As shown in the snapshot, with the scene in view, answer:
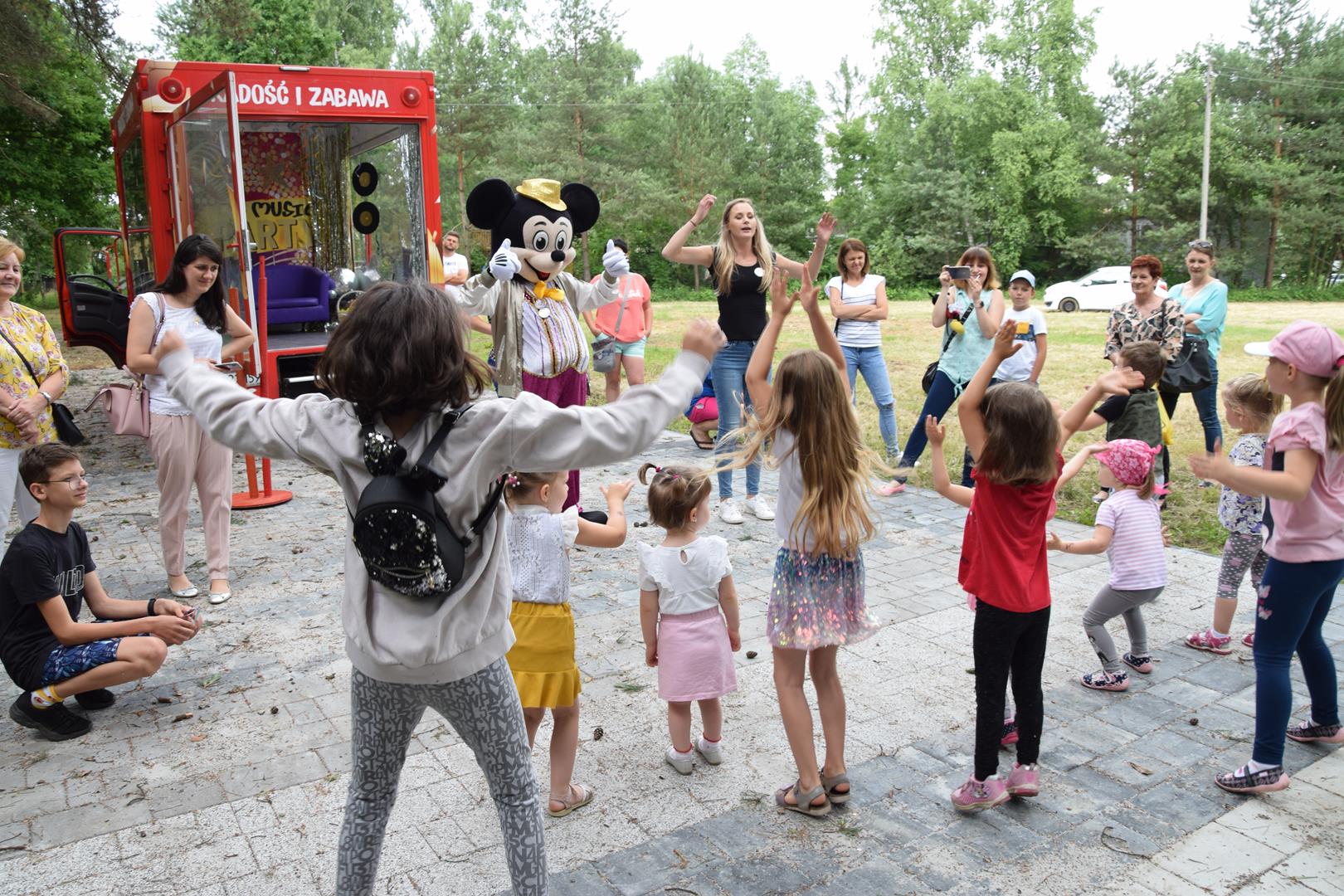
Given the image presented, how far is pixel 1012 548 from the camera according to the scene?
317 cm

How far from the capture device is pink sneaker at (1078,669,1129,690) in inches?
164

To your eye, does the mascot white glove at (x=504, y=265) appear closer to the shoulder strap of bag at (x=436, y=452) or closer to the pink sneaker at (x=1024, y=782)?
the shoulder strap of bag at (x=436, y=452)

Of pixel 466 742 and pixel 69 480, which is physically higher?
pixel 69 480

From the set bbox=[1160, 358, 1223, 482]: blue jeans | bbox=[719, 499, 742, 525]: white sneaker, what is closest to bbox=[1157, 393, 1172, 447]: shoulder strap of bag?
bbox=[1160, 358, 1223, 482]: blue jeans

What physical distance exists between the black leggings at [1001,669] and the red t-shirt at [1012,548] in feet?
0.15

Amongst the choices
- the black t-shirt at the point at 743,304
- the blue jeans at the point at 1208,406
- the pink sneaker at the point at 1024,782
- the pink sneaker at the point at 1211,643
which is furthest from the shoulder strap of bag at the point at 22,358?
the blue jeans at the point at 1208,406

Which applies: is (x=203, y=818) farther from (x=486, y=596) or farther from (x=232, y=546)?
(x=232, y=546)

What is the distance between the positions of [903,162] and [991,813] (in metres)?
43.4

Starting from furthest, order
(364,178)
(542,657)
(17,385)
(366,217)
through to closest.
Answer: (366,217), (364,178), (17,385), (542,657)

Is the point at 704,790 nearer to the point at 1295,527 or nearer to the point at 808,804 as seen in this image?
the point at 808,804

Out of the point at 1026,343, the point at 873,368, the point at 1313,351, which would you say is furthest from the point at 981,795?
the point at 873,368

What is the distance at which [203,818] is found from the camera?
3287mm

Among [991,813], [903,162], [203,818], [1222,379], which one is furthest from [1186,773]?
[903,162]

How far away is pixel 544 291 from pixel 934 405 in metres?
3.33
